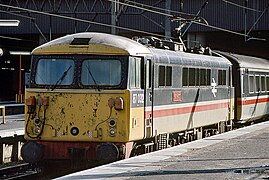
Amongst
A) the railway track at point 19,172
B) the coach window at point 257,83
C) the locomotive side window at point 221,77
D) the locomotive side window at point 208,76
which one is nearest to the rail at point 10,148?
the railway track at point 19,172

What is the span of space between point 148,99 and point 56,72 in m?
2.18

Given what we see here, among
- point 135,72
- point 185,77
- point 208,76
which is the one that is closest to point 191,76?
point 185,77

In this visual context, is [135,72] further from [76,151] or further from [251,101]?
[251,101]

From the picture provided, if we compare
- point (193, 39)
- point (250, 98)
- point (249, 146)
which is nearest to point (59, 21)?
point (193, 39)

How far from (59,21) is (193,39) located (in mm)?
8780

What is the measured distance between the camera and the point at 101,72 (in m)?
14.8

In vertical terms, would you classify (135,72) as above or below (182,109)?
above

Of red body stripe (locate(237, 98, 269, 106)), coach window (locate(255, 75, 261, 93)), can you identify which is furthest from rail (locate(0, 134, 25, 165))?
coach window (locate(255, 75, 261, 93))

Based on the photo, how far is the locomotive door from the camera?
50.6ft

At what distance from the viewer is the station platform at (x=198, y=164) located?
11789mm

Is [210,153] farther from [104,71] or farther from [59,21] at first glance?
[59,21]

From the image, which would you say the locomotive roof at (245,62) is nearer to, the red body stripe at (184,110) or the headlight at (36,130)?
the red body stripe at (184,110)

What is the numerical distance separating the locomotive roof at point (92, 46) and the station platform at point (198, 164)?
2.32m

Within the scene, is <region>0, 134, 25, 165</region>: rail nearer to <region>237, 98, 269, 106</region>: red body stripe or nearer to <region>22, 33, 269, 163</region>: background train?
<region>22, 33, 269, 163</region>: background train
